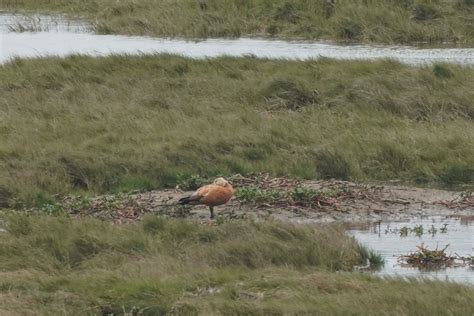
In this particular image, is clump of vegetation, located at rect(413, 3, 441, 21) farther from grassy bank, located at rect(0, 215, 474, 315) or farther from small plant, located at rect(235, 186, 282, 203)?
grassy bank, located at rect(0, 215, 474, 315)

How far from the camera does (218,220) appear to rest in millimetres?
12086

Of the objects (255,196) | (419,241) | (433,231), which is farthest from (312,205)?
(419,241)

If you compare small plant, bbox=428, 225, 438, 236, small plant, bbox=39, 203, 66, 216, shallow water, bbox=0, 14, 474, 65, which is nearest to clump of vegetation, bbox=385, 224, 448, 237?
small plant, bbox=428, 225, 438, 236

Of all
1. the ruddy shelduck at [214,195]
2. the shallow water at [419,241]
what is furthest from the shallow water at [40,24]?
the shallow water at [419,241]

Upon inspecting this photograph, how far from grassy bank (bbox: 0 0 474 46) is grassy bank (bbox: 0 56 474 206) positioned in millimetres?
8268

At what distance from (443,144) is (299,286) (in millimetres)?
6577

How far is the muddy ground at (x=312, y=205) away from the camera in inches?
514

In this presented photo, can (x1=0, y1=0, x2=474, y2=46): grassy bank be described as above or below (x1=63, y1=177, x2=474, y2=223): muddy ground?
below

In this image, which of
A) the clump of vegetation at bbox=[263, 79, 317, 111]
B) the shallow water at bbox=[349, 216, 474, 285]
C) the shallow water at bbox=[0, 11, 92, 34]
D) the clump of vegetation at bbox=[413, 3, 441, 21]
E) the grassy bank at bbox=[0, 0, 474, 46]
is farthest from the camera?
the shallow water at bbox=[0, 11, 92, 34]

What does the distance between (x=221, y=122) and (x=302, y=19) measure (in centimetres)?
1501

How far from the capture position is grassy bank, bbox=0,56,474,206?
49.1 feet

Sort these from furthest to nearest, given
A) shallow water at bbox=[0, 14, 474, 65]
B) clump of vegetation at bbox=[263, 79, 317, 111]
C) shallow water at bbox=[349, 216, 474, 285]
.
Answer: shallow water at bbox=[0, 14, 474, 65]
clump of vegetation at bbox=[263, 79, 317, 111]
shallow water at bbox=[349, 216, 474, 285]

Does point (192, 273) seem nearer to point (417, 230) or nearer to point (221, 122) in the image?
point (417, 230)

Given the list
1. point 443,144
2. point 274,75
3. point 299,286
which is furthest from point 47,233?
point 274,75
